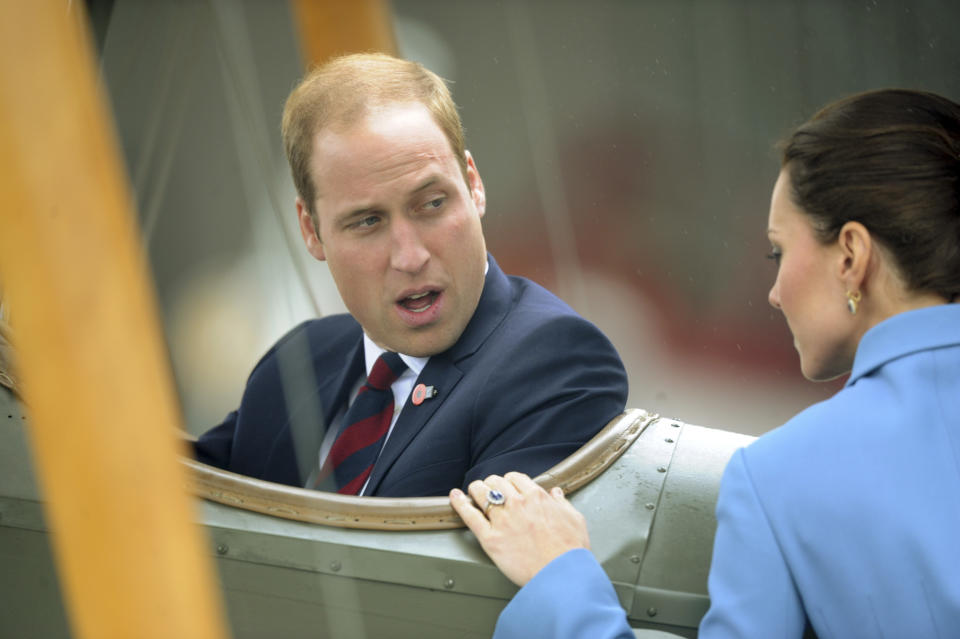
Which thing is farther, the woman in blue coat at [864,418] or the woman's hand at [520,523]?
the woman's hand at [520,523]

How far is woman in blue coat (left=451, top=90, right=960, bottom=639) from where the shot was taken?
1088 mm

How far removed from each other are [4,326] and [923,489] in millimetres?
1484

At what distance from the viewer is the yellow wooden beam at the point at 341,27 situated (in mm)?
2340

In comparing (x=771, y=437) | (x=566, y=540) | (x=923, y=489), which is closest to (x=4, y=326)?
(x=566, y=540)

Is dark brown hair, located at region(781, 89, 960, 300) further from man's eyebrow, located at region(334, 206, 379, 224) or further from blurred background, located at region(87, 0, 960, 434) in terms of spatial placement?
blurred background, located at region(87, 0, 960, 434)

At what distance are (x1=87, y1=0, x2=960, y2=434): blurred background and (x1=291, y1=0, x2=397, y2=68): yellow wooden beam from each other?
1.52 m

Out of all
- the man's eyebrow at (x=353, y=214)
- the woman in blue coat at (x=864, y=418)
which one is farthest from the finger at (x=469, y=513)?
the man's eyebrow at (x=353, y=214)

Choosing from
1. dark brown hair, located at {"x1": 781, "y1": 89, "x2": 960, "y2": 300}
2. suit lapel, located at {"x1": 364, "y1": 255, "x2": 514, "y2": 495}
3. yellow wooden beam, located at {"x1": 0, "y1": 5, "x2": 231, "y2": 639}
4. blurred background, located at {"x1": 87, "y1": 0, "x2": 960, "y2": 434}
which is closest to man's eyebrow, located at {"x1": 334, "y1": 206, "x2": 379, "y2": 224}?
suit lapel, located at {"x1": 364, "y1": 255, "x2": 514, "y2": 495}

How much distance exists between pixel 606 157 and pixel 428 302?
3364 mm

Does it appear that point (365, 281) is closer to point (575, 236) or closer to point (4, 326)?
point (4, 326)

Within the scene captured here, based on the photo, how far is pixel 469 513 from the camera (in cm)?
150

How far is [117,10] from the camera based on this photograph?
3.30 meters

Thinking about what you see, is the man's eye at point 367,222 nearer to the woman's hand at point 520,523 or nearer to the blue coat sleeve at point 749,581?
the woman's hand at point 520,523

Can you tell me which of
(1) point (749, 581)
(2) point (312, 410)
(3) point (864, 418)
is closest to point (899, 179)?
(3) point (864, 418)
